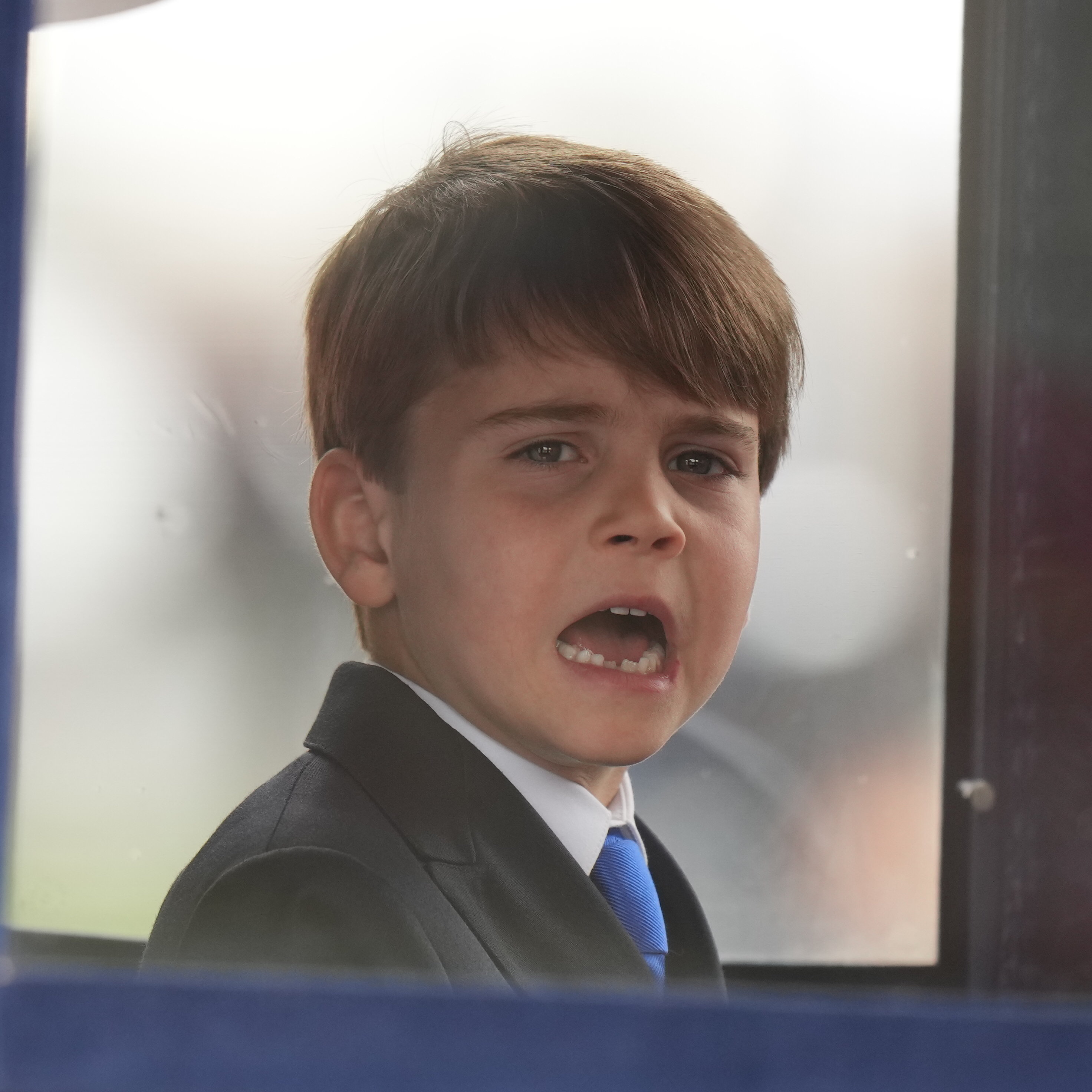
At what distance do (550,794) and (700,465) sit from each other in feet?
0.85

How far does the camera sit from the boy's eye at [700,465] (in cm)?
83

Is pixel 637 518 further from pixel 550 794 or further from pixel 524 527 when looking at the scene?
pixel 550 794

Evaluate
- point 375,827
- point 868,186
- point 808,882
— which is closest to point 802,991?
point 808,882

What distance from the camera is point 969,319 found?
90 cm

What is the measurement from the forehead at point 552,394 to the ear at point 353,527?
8 cm

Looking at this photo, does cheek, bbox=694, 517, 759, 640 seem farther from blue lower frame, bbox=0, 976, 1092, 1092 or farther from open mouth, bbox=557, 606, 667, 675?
blue lower frame, bbox=0, 976, 1092, 1092

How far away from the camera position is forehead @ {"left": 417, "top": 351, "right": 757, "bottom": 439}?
807mm

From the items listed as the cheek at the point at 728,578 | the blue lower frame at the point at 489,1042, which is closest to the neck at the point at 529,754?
the cheek at the point at 728,578

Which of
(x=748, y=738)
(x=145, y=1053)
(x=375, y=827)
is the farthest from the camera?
(x=748, y=738)

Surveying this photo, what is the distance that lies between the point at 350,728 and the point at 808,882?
37 centimetres

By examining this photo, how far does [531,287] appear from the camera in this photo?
2.67ft

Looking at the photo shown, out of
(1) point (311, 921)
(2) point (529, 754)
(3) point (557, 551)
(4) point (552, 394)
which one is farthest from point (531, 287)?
(1) point (311, 921)

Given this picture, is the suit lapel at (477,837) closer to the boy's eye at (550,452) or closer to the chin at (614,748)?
the chin at (614,748)

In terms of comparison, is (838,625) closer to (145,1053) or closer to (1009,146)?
(1009,146)
